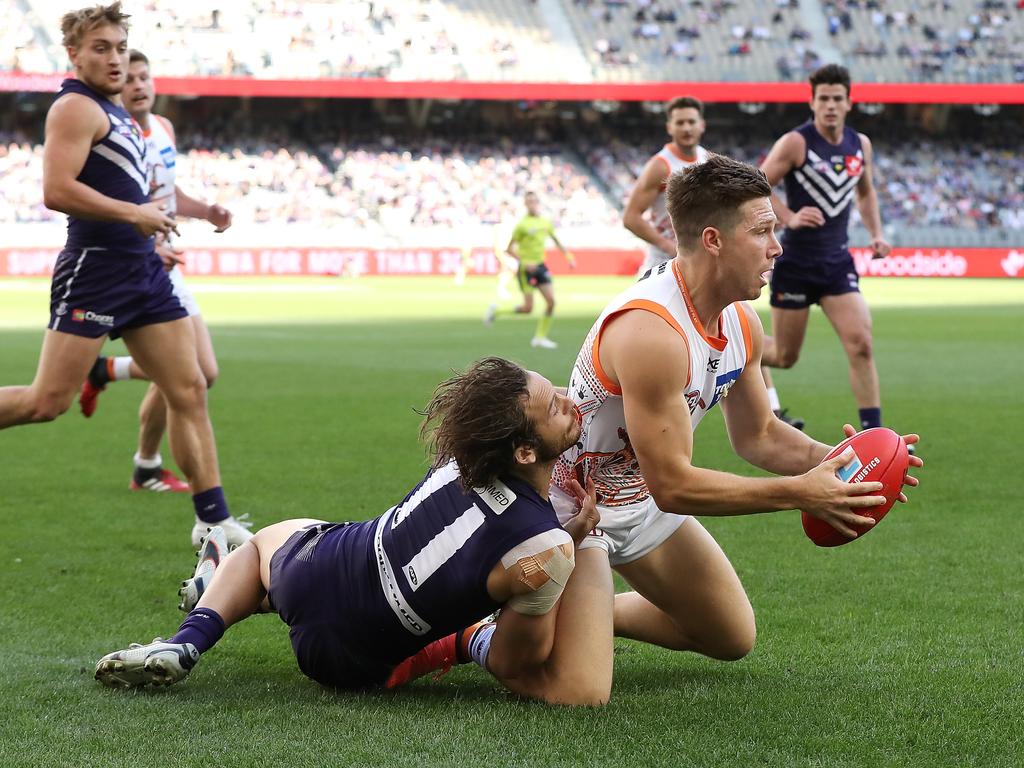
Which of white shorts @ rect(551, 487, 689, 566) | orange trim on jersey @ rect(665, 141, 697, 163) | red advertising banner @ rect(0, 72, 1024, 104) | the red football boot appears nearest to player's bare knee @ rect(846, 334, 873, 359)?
orange trim on jersey @ rect(665, 141, 697, 163)

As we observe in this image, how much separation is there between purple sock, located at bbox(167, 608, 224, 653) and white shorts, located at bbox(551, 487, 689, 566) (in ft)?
3.64

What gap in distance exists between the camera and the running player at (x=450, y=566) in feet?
12.7

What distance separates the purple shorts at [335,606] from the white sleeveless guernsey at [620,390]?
75 centimetres

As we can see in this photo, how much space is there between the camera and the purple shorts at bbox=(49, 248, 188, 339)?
6.17 m

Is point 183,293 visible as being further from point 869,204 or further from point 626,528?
point 869,204

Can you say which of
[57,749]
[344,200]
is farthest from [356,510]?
[344,200]

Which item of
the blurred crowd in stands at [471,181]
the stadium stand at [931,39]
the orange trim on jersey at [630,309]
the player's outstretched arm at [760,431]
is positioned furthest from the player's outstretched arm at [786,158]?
the stadium stand at [931,39]

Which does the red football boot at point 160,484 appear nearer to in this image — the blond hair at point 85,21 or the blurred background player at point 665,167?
the blond hair at point 85,21

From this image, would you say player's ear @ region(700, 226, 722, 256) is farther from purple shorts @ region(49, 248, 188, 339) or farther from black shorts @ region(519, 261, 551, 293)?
black shorts @ region(519, 261, 551, 293)

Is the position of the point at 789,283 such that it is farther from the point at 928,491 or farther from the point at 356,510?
the point at 356,510

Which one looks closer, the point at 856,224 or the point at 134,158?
the point at 134,158

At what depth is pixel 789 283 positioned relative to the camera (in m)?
9.76

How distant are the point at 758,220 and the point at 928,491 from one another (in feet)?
14.4

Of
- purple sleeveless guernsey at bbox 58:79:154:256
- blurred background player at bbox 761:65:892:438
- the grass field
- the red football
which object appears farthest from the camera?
blurred background player at bbox 761:65:892:438
